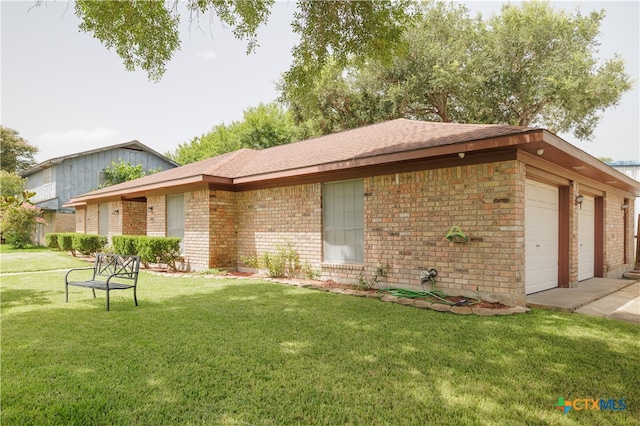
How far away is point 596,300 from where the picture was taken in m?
7.47

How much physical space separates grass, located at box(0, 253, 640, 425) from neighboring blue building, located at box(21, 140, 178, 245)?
928 inches

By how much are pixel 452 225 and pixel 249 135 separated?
32582 mm

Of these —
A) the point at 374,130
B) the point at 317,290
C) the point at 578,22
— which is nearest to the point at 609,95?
the point at 578,22

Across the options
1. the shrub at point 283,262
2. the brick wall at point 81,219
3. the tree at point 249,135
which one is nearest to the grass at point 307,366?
the shrub at point 283,262

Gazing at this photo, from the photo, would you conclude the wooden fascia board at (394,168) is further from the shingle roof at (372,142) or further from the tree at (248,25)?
the tree at (248,25)

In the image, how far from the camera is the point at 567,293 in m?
8.05

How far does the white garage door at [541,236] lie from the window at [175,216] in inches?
396

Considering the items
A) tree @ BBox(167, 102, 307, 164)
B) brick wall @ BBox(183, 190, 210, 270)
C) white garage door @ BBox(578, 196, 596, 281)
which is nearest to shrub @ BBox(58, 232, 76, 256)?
brick wall @ BBox(183, 190, 210, 270)

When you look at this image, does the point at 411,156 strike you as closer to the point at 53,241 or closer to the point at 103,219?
the point at 103,219

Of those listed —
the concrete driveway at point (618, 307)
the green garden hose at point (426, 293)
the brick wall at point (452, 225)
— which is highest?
the brick wall at point (452, 225)

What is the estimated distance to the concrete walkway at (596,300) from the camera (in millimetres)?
6398

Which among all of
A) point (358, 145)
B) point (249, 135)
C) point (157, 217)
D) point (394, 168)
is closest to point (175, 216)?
point (157, 217)

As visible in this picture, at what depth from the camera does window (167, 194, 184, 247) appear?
12.6 meters

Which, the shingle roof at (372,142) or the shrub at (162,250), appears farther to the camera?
the shrub at (162,250)
